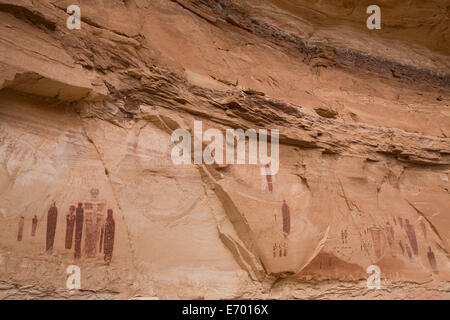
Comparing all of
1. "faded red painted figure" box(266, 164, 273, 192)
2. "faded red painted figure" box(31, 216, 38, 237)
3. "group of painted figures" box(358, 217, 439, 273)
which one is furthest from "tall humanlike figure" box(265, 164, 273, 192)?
"faded red painted figure" box(31, 216, 38, 237)

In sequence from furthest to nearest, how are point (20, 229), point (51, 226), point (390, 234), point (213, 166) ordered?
point (390, 234)
point (213, 166)
point (51, 226)
point (20, 229)

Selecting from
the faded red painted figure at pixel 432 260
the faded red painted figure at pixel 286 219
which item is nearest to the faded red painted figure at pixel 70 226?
the faded red painted figure at pixel 286 219

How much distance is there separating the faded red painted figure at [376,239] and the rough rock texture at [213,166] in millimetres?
15

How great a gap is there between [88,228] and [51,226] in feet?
1.06

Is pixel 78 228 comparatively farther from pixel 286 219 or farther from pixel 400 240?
pixel 400 240

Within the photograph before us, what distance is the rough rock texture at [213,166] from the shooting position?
3678mm

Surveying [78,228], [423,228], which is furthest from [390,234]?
[78,228]

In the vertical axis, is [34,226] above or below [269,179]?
below

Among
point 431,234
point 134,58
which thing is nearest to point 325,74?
point 431,234

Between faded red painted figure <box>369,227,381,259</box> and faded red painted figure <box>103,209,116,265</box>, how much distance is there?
3.18m

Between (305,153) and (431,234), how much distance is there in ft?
6.84

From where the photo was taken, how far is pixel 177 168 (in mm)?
4367

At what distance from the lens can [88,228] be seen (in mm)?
3736

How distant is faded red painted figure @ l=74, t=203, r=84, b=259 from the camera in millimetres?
3623
